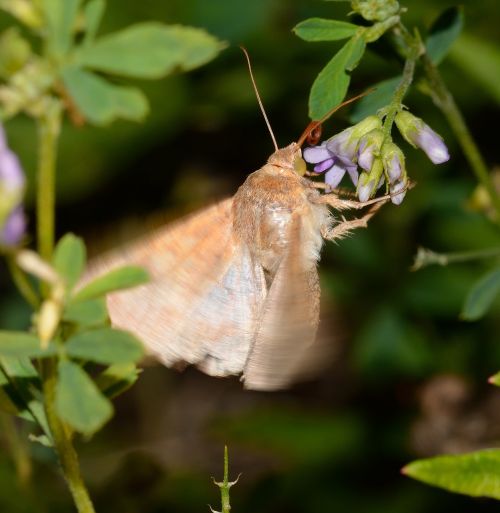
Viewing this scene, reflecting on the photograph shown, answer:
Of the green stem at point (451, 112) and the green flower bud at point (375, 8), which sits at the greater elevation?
the green flower bud at point (375, 8)

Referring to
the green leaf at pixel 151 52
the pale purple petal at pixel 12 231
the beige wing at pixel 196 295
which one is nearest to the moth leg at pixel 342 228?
the beige wing at pixel 196 295

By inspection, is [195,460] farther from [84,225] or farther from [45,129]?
[45,129]

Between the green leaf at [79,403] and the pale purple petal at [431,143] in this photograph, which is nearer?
the green leaf at [79,403]

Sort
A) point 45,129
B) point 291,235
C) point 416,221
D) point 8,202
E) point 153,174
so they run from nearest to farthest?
1. point 8,202
2. point 45,129
3. point 291,235
4. point 416,221
5. point 153,174

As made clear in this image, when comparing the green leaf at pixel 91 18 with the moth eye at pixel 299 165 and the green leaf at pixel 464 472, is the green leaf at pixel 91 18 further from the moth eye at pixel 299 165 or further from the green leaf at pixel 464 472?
the green leaf at pixel 464 472

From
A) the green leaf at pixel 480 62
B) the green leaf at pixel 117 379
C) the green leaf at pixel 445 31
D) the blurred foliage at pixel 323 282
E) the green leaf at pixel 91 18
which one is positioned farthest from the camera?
the blurred foliage at pixel 323 282

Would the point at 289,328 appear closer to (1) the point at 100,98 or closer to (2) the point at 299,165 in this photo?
(2) the point at 299,165

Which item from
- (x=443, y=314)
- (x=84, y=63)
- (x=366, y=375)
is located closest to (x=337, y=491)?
(x=366, y=375)
